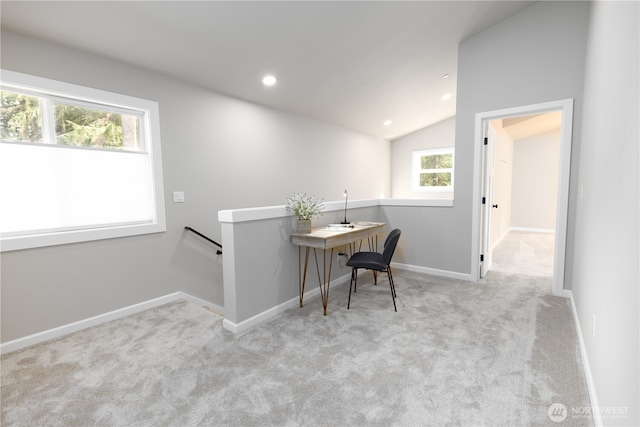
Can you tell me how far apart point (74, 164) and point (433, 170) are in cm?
680

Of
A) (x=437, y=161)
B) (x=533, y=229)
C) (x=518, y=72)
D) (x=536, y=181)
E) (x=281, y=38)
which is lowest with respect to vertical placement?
(x=533, y=229)

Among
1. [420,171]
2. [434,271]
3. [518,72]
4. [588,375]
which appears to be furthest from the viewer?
[420,171]

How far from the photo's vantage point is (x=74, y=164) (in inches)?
107

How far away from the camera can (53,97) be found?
255cm

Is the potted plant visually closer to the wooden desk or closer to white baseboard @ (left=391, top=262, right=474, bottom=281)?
the wooden desk

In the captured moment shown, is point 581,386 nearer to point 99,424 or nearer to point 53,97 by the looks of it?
point 99,424

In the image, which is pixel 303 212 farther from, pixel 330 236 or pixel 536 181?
pixel 536 181

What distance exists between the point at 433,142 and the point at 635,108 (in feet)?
20.6

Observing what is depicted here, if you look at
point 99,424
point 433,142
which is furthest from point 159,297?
point 433,142

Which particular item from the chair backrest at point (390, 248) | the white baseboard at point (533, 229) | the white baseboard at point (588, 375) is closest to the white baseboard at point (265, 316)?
the chair backrest at point (390, 248)

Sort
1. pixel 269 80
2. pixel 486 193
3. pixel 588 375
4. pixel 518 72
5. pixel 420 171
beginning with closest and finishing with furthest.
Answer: pixel 588 375 → pixel 518 72 → pixel 269 80 → pixel 486 193 → pixel 420 171

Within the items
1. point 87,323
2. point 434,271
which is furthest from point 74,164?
point 434,271

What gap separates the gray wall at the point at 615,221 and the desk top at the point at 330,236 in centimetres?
181

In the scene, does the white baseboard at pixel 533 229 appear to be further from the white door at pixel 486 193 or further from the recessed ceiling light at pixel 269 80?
the recessed ceiling light at pixel 269 80
